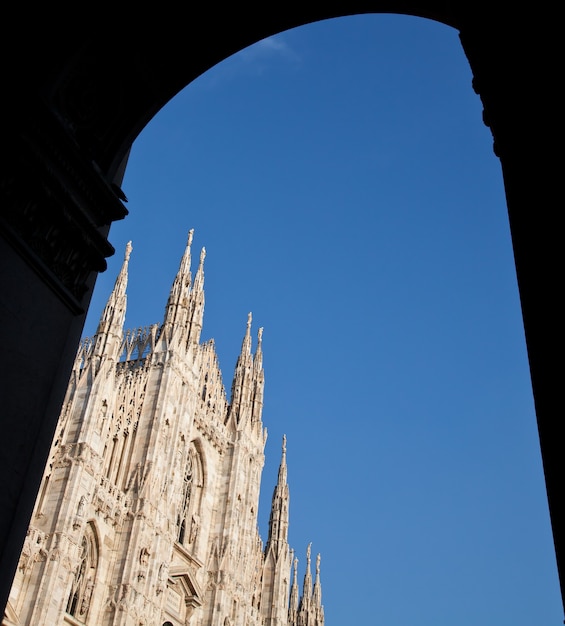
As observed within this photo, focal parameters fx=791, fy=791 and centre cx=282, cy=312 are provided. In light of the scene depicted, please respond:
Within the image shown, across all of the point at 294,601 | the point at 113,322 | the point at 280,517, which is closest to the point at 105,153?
the point at 113,322

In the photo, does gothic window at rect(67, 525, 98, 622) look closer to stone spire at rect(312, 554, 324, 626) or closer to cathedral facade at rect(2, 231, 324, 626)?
cathedral facade at rect(2, 231, 324, 626)

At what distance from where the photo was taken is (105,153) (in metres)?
5.81

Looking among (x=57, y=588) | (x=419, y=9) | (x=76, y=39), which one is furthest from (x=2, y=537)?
(x=57, y=588)

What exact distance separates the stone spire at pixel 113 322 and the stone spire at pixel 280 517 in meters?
12.1

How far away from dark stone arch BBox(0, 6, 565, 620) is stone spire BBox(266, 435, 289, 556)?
30797mm

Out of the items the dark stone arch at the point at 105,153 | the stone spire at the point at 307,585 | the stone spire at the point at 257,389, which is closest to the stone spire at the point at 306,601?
the stone spire at the point at 307,585

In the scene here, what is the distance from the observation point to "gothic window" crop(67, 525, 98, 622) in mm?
22969

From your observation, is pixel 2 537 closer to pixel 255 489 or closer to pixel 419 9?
pixel 419 9

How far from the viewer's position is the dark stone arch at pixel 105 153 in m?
3.18

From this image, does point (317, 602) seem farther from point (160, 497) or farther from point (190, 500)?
point (160, 497)

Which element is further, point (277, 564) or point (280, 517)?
point (280, 517)

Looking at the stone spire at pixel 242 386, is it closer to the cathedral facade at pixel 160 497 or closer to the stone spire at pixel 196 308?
the cathedral facade at pixel 160 497

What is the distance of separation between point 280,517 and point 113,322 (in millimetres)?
13360

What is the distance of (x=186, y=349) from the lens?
102ft
